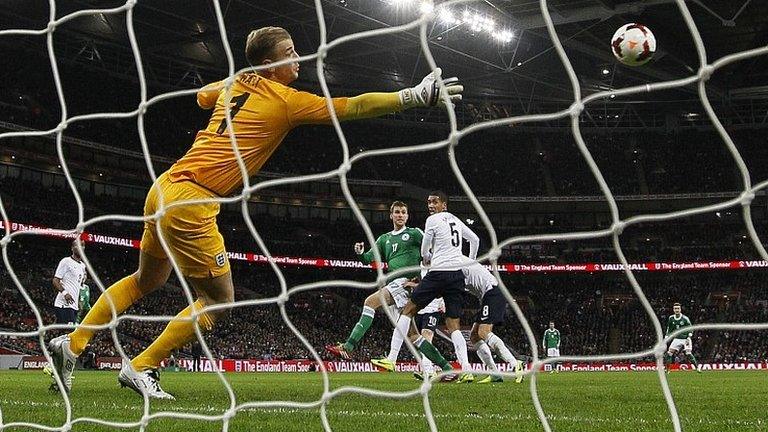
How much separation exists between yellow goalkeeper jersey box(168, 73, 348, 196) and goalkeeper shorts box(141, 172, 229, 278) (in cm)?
7

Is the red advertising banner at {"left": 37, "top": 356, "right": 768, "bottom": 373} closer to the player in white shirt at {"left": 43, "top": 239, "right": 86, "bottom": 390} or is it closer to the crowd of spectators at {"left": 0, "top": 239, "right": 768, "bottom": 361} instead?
the crowd of spectators at {"left": 0, "top": 239, "right": 768, "bottom": 361}

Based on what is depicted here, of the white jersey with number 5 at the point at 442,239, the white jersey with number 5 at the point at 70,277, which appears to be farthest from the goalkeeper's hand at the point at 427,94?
the white jersey with number 5 at the point at 70,277

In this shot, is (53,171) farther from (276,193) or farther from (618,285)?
(618,285)

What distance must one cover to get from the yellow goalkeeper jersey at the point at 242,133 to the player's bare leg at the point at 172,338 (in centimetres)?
54

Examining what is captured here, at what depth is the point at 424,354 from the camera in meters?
8.22

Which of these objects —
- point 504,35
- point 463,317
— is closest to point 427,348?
point 504,35

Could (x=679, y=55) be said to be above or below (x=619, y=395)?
above

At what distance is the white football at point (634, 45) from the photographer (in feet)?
18.4

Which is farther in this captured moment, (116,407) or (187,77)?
(187,77)

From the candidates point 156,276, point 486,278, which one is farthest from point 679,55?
point 156,276

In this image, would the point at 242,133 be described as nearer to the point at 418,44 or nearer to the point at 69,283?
the point at 69,283

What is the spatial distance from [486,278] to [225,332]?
21778mm

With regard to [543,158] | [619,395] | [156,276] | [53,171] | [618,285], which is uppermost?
[543,158]

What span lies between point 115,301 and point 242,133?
135cm
